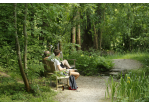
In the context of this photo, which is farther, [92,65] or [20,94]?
[92,65]

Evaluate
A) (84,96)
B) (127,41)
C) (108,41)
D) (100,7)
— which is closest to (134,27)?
(127,41)

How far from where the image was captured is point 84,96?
4500 mm

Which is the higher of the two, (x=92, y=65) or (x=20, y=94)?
(x=92, y=65)

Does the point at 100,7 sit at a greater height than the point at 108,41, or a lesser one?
greater

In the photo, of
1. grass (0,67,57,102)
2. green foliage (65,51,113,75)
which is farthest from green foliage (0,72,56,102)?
green foliage (65,51,113,75)

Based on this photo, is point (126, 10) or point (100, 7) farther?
point (126, 10)

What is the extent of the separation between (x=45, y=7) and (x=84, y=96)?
247 centimetres

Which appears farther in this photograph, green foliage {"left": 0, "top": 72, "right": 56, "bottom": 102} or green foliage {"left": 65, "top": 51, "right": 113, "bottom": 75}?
green foliage {"left": 65, "top": 51, "right": 113, "bottom": 75}

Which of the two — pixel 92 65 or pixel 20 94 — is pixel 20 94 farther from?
pixel 92 65

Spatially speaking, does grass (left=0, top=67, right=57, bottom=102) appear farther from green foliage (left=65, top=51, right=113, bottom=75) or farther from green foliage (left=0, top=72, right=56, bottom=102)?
green foliage (left=65, top=51, right=113, bottom=75)

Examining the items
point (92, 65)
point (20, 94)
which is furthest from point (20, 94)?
point (92, 65)

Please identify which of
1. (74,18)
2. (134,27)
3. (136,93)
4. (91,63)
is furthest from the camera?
(134,27)

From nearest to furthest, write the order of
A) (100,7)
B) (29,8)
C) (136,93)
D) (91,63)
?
1. (136,93)
2. (29,8)
3. (91,63)
4. (100,7)

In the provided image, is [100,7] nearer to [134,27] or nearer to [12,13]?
[134,27]
